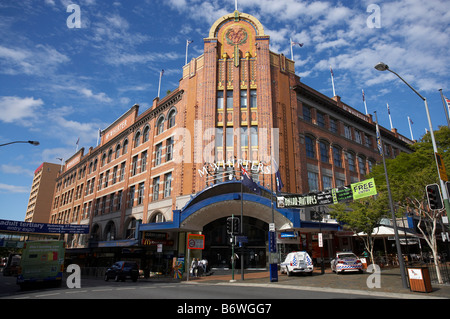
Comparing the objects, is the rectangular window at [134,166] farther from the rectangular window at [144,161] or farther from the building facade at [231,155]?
the rectangular window at [144,161]

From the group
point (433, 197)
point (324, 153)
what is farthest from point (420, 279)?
point (324, 153)

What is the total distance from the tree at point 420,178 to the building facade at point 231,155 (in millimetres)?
8015

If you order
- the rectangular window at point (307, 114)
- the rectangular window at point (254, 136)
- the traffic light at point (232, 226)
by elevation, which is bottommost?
the traffic light at point (232, 226)

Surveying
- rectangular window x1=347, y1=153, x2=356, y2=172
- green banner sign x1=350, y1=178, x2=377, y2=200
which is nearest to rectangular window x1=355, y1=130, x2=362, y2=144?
rectangular window x1=347, y1=153, x2=356, y2=172

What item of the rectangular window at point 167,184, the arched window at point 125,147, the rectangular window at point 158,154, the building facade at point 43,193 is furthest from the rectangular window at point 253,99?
the building facade at point 43,193

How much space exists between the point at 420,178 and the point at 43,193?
112507 mm

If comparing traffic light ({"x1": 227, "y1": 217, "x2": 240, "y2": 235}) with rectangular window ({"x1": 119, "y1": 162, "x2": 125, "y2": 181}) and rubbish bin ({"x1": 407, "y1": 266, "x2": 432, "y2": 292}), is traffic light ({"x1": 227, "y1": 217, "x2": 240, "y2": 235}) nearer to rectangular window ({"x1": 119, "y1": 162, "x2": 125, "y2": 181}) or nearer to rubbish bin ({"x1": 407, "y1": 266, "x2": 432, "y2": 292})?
rubbish bin ({"x1": 407, "y1": 266, "x2": 432, "y2": 292})

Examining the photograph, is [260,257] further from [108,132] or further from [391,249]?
[108,132]

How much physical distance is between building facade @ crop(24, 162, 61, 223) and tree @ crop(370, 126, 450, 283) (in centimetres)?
10474

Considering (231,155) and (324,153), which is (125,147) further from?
(324,153)

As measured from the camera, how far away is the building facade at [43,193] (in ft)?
331
